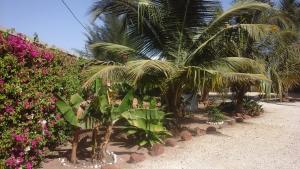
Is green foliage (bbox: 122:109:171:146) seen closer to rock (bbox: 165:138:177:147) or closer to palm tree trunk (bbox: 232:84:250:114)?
rock (bbox: 165:138:177:147)

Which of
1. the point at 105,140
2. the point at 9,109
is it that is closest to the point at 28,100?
the point at 9,109

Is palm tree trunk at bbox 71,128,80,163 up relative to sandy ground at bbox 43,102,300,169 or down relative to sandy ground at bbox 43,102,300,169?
up

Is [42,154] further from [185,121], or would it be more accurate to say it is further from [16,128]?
[185,121]

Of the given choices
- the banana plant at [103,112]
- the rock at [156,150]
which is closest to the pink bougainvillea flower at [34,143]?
the banana plant at [103,112]

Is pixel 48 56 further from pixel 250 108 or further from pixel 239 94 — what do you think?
pixel 250 108

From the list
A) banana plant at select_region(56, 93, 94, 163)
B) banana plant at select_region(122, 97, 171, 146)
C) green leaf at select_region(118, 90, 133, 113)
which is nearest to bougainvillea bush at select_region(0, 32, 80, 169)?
banana plant at select_region(56, 93, 94, 163)

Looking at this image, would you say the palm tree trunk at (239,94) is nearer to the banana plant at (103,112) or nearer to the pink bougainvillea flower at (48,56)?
the banana plant at (103,112)

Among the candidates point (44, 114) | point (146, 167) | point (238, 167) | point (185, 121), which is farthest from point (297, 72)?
point (44, 114)

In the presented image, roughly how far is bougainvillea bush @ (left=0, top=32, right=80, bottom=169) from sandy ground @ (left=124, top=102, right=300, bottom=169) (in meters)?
1.87

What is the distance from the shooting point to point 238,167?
22.8 ft

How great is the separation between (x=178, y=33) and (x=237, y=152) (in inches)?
151

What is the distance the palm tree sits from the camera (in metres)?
9.34

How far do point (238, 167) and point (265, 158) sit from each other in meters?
1.06

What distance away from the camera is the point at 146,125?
805cm
